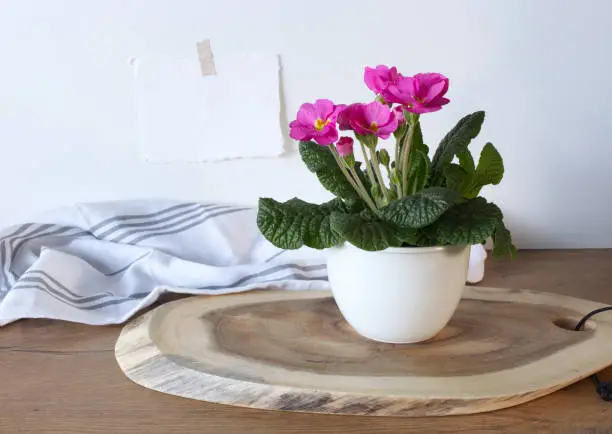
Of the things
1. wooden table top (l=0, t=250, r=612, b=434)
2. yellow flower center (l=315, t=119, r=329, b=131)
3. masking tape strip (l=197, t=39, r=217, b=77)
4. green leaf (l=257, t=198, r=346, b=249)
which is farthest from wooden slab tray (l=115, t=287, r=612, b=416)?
masking tape strip (l=197, t=39, r=217, b=77)

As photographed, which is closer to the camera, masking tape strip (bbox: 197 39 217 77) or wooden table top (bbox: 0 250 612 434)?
wooden table top (bbox: 0 250 612 434)

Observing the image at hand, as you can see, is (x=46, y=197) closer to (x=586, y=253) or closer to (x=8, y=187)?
(x=8, y=187)

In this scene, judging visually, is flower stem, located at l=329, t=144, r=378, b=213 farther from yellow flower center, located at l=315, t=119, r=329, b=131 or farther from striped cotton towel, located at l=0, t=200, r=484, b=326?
striped cotton towel, located at l=0, t=200, r=484, b=326

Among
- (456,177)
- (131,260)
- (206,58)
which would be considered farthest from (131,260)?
(456,177)

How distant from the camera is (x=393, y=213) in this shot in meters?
0.72

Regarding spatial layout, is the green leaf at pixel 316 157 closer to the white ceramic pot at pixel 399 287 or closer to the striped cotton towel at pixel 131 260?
the white ceramic pot at pixel 399 287

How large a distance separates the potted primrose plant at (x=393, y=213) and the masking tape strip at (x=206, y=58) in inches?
19.1

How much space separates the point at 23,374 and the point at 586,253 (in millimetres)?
981

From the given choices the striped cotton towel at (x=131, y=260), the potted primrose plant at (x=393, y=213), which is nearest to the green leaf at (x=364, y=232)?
the potted primrose plant at (x=393, y=213)

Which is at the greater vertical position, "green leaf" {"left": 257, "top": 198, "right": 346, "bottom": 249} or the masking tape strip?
the masking tape strip

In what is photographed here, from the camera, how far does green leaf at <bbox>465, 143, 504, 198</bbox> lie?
2.58ft

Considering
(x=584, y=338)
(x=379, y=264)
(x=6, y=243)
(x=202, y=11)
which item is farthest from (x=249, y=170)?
(x=584, y=338)

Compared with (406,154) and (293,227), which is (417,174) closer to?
(406,154)

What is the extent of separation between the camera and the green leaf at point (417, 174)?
2.48 ft
